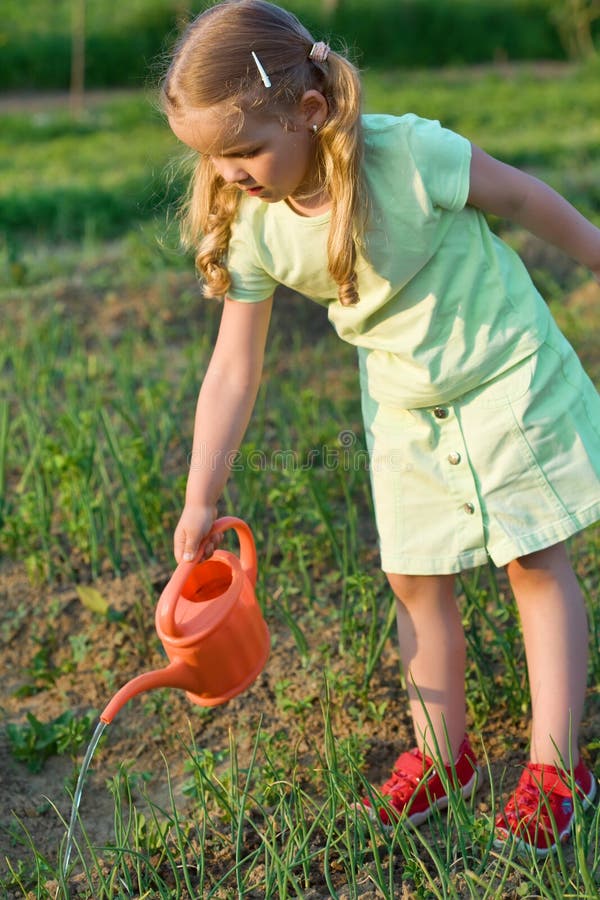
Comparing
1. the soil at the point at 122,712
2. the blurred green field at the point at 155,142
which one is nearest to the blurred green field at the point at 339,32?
the blurred green field at the point at 155,142

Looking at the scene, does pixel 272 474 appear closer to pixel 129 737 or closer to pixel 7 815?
pixel 129 737

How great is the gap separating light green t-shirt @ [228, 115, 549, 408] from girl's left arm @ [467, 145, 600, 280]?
0.11 ft

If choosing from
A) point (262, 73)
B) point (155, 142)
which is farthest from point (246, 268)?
point (155, 142)

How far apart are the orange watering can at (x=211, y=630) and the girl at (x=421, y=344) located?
66 mm

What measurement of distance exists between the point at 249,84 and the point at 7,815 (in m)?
1.30

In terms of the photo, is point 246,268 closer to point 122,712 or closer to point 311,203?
point 311,203

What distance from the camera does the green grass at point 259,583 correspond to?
1.75 m

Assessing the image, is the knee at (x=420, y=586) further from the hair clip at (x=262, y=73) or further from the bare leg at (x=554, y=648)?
the hair clip at (x=262, y=73)

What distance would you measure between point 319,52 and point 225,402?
1.86ft

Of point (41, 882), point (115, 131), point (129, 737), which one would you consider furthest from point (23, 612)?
point (115, 131)

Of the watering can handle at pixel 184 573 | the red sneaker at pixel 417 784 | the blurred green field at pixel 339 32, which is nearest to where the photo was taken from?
the watering can handle at pixel 184 573

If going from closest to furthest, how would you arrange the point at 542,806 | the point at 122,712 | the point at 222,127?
1. the point at 222,127
2. the point at 542,806
3. the point at 122,712

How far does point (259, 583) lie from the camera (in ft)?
7.98

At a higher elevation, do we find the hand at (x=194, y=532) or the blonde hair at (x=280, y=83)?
the blonde hair at (x=280, y=83)
